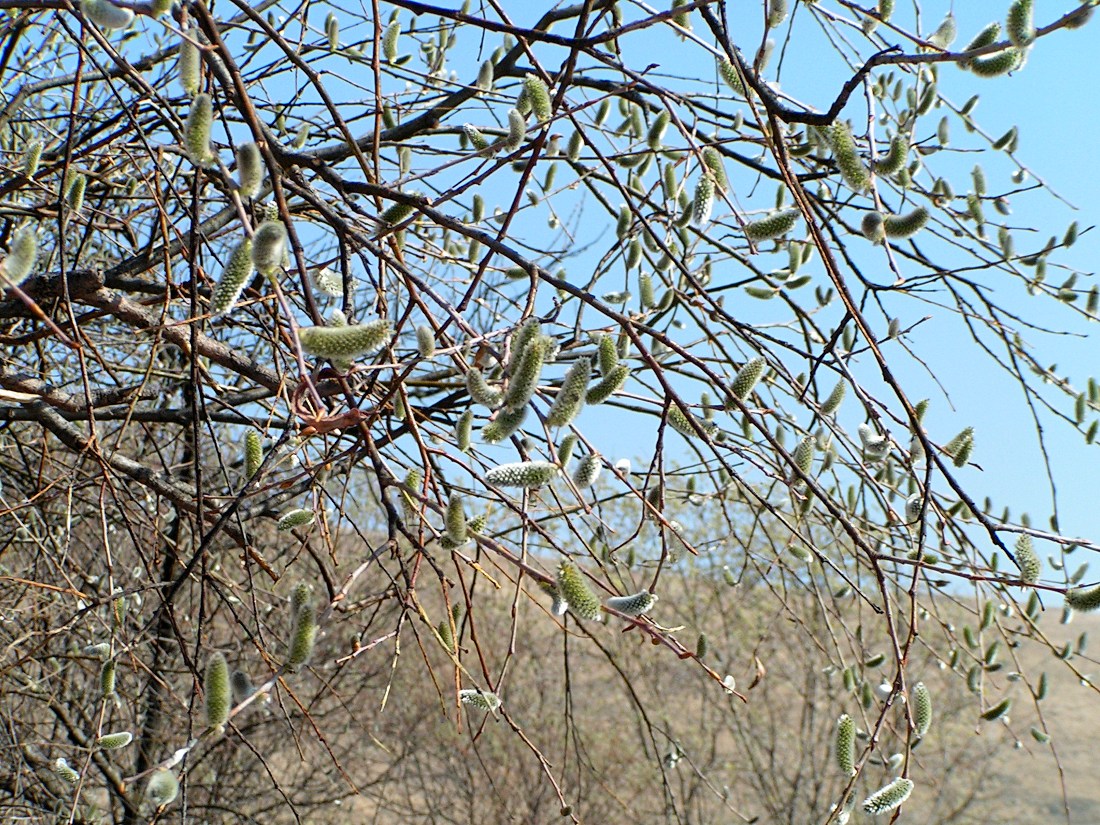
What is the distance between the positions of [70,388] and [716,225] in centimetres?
247

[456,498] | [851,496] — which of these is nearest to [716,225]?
[851,496]

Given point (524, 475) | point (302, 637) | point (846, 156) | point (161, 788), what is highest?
point (846, 156)

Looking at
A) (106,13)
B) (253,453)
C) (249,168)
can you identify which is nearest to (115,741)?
(253,453)

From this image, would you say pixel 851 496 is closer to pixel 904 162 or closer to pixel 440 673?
pixel 904 162

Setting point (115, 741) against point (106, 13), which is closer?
point (106, 13)

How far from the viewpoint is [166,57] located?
266cm

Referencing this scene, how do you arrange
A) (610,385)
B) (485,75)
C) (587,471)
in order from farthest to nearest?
1. (485,75)
2. (587,471)
3. (610,385)

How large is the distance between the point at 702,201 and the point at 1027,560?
1.88ft

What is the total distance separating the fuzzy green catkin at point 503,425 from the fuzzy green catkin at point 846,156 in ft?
1.33

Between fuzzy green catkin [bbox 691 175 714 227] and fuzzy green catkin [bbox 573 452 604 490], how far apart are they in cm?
32

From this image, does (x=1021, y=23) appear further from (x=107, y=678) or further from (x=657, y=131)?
(x=107, y=678)

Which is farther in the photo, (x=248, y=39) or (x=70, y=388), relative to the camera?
(x=70, y=388)

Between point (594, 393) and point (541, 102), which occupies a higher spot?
point (541, 102)

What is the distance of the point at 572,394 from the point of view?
114 cm
